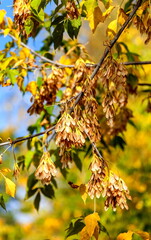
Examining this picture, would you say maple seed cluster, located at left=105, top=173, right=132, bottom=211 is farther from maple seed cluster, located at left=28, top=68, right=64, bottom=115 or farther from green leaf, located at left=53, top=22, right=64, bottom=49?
maple seed cluster, located at left=28, top=68, right=64, bottom=115

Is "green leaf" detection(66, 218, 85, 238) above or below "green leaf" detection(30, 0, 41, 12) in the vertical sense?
below

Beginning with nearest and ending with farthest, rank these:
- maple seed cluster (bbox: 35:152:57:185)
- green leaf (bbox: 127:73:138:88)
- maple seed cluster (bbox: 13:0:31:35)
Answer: maple seed cluster (bbox: 35:152:57:185)
maple seed cluster (bbox: 13:0:31:35)
green leaf (bbox: 127:73:138:88)

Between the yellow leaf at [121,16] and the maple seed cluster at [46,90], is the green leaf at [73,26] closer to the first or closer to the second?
the yellow leaf at [121,16]

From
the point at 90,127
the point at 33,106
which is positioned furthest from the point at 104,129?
the point at 90,127

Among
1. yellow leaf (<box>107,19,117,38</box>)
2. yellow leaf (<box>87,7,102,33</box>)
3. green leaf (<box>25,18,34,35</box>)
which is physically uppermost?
green leaf (<box>25,18,34,35</box>)

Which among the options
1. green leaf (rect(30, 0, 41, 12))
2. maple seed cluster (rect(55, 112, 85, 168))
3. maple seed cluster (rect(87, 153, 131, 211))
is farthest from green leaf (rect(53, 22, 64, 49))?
maple seed cluster (rect(87, 153, 131, 211))

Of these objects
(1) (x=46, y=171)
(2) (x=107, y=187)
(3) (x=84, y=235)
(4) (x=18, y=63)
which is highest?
(4) (x=18, y=63)

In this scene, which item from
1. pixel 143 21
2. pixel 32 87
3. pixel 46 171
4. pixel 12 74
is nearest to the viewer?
pixel 46 171

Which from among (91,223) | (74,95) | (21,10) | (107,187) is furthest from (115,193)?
(74,95)

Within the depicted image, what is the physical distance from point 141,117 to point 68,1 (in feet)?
15.2

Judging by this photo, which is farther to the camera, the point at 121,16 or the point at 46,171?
the point at 121,16

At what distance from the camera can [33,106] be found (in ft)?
7.84

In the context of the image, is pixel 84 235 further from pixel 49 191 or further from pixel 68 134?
pixel 49 191

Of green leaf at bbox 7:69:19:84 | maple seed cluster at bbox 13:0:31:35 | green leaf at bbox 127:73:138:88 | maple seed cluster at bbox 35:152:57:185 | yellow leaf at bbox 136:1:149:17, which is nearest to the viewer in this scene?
maple seed cluster at bbox 35:152:57:185
